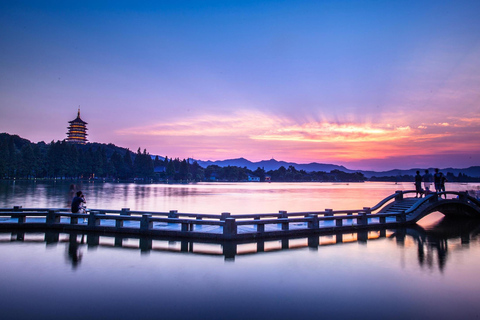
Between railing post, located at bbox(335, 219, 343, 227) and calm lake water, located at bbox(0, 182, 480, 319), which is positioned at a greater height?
railing post, located at bbox(335, 219, 343, 227)

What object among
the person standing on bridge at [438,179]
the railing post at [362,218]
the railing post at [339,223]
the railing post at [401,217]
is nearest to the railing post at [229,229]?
the railing post at [339,223]

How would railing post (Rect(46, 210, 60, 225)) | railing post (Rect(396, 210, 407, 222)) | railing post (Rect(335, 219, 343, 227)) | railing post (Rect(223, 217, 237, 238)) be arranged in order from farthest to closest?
railing post (Rect(396, 210, 407, 222))
railing post (Rect(335, 219, 343, 227))
railing post (Rect(46, 210, 60, 225))
railing post (Rect(223, 217, 237, 238))

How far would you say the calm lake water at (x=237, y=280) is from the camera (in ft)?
22.0

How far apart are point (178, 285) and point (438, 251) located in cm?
1043

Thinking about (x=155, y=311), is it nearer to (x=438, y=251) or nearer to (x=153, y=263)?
(x=153, y=263)

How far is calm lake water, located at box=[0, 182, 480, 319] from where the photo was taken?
6707 millimetres

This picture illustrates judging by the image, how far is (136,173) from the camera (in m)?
160

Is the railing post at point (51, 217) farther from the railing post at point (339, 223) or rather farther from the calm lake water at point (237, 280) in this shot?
the railing post at point (339, 223)

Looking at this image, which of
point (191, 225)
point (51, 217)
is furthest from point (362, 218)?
point (51, 217)

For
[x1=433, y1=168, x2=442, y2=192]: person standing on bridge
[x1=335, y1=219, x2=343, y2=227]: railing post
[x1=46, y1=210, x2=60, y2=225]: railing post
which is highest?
[x1=433, y1=168, x2=442, y2=192]: person standing on bridge

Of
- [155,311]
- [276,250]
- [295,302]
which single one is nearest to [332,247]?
[276,250]

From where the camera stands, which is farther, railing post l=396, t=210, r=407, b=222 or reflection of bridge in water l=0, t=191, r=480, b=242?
railing post l=396, t=210, r=407, b=222

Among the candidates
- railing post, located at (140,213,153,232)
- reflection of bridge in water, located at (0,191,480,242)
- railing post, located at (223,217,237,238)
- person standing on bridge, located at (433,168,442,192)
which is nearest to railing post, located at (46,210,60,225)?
reflection of bridge in water, located at (0,191,480,242)

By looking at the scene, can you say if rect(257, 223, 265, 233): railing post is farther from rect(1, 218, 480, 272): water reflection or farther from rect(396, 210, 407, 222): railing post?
rect(396, 210, 407, 222): railing post
